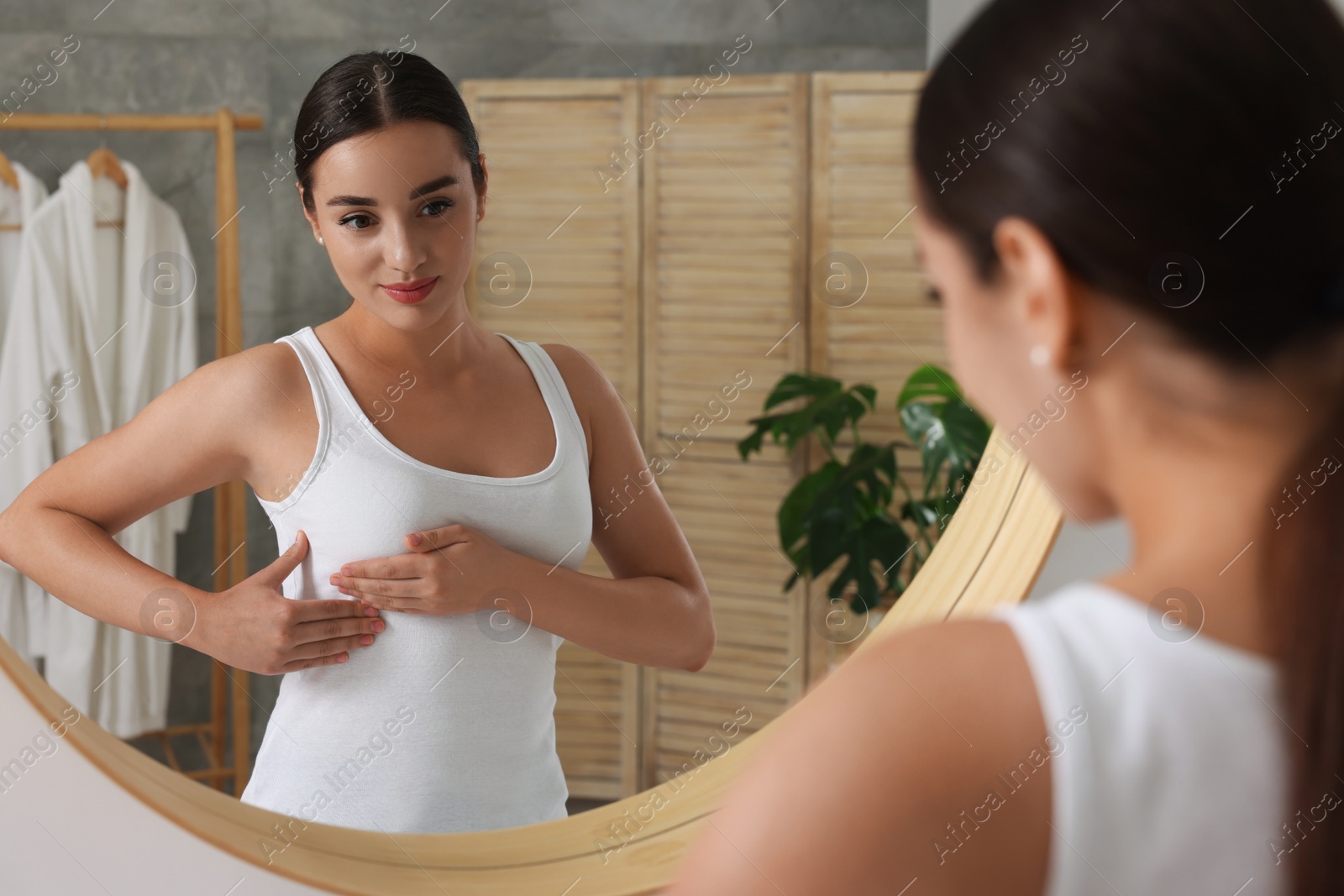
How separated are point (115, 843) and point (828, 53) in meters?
1.93

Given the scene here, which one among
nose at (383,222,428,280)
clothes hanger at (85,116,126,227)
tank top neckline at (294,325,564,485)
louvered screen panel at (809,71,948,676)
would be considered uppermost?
clothes hanger at (85,116,126,227)

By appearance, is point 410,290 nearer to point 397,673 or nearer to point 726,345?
point 397,673

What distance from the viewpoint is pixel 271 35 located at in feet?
6.21

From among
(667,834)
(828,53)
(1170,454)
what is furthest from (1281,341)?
(828,53)

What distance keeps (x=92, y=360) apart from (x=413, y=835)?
143 centimetres

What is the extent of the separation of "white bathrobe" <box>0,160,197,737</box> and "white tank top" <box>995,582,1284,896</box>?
1609 mm

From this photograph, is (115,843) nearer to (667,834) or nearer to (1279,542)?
(667,834)

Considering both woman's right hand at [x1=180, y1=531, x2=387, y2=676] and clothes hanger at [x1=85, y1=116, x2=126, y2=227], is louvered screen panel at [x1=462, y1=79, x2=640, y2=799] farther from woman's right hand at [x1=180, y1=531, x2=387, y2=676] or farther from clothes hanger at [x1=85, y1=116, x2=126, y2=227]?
woman's right hand at [x1=180, y1=531, x2=387, y2=676]

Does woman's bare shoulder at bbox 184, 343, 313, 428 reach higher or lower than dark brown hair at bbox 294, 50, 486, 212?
lower

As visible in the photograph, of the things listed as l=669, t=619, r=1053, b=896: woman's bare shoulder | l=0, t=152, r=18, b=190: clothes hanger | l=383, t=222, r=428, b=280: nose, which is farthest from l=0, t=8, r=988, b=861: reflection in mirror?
l=669, t=619, r=1053, b=896: woman's bare shoulder

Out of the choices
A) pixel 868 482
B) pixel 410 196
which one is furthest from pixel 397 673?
pixel 868 482

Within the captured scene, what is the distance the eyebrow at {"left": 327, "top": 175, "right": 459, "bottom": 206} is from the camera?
0.62 meters

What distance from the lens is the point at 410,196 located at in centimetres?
62

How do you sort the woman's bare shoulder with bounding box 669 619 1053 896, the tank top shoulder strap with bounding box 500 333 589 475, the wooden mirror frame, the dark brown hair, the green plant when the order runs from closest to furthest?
the woman's bare shoulder with bounding box 669 619 1053 896 < the wooden mirror frame < the dark brown hair < the tank top shoulder strap with bounding box 500 333 589 475 < the green plant
